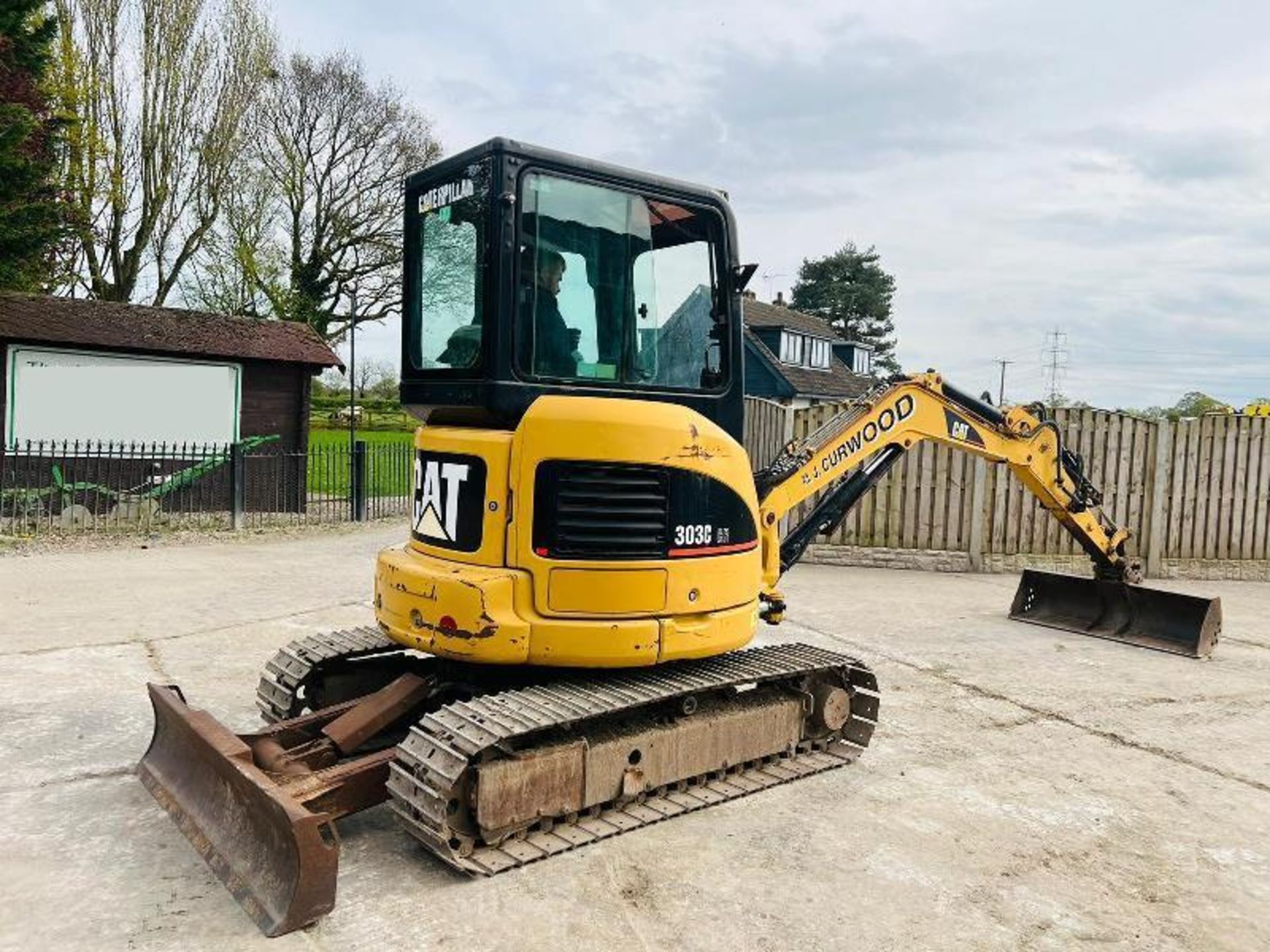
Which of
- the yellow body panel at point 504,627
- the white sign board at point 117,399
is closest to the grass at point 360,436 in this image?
the white sign board at point 117,399

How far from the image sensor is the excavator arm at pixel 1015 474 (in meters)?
6.05

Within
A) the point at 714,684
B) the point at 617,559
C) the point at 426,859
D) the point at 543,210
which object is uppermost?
the point at 543,210

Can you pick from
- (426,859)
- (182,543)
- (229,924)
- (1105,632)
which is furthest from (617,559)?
(182,543)

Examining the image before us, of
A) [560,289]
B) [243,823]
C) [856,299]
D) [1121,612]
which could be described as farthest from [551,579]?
[856,299]

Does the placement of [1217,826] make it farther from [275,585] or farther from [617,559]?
[275,585]

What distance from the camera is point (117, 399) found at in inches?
603

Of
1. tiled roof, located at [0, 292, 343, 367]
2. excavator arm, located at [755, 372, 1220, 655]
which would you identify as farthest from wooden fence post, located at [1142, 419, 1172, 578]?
tiled roof, located at [0, 292, 343, 367]

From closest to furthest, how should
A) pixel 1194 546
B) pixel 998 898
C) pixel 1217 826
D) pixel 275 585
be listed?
pixel 998 898
pixel 1217 826
pixel 275 585
pixel 1194 546

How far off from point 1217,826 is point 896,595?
5.97 metres

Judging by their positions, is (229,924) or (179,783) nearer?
(229,924)

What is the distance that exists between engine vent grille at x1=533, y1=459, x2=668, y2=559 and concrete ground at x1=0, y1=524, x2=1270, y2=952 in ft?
4.16

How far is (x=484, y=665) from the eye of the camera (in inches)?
182

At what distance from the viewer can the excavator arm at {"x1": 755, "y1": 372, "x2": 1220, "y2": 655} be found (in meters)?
6.05

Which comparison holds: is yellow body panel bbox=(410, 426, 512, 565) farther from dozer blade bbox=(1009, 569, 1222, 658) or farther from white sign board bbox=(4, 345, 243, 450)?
white sign board bbox=(4, 345, 243, 450)
